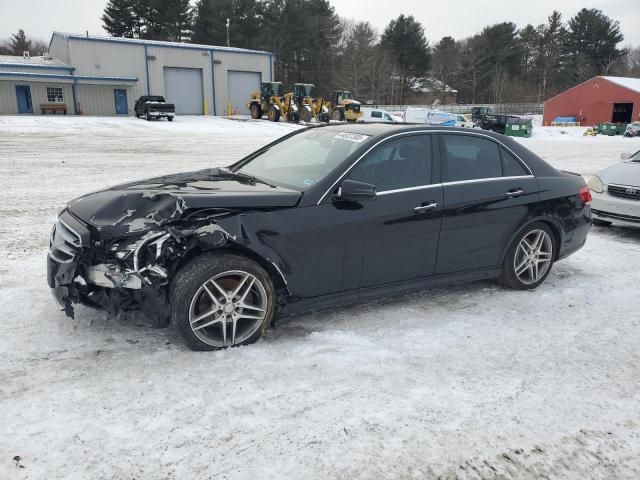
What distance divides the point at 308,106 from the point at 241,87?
12402 mm

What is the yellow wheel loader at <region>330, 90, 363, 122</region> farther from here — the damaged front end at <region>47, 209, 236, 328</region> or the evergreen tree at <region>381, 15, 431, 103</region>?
the evergreen tree at <region>381, 15, 431, 103</region>

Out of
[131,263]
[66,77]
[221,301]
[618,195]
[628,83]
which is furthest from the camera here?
[628,83]

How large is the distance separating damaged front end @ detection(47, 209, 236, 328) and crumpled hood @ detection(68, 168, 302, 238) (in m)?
0.06

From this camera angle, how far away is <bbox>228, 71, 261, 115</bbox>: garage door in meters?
42.4

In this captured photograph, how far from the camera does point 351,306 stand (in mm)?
4559

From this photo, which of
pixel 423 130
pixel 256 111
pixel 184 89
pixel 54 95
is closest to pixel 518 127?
pixel 256 111

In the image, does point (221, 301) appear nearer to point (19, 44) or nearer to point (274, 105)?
point (274, 105)

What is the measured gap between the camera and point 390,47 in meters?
70.0

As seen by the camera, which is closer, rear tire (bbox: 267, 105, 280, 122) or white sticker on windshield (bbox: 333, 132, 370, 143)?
white sticker on windshield (bbox: 333, 132, 370, 143)

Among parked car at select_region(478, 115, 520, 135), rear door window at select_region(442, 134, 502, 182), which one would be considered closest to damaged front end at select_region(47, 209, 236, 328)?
rear door window at select_region(442, 134, 502, 182)

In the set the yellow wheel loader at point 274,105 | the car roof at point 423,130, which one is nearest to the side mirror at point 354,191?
the car roof at point 423,130

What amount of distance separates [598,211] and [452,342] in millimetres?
4932

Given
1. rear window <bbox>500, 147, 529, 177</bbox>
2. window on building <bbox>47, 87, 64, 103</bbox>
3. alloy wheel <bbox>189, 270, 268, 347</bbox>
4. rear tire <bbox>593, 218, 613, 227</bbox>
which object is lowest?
rear tire <bbox>593, 218, 613, 227</bbox>

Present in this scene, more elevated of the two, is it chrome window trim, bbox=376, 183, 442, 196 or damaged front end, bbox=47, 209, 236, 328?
chrome window trim, bbox=376, 183, 442, 196
